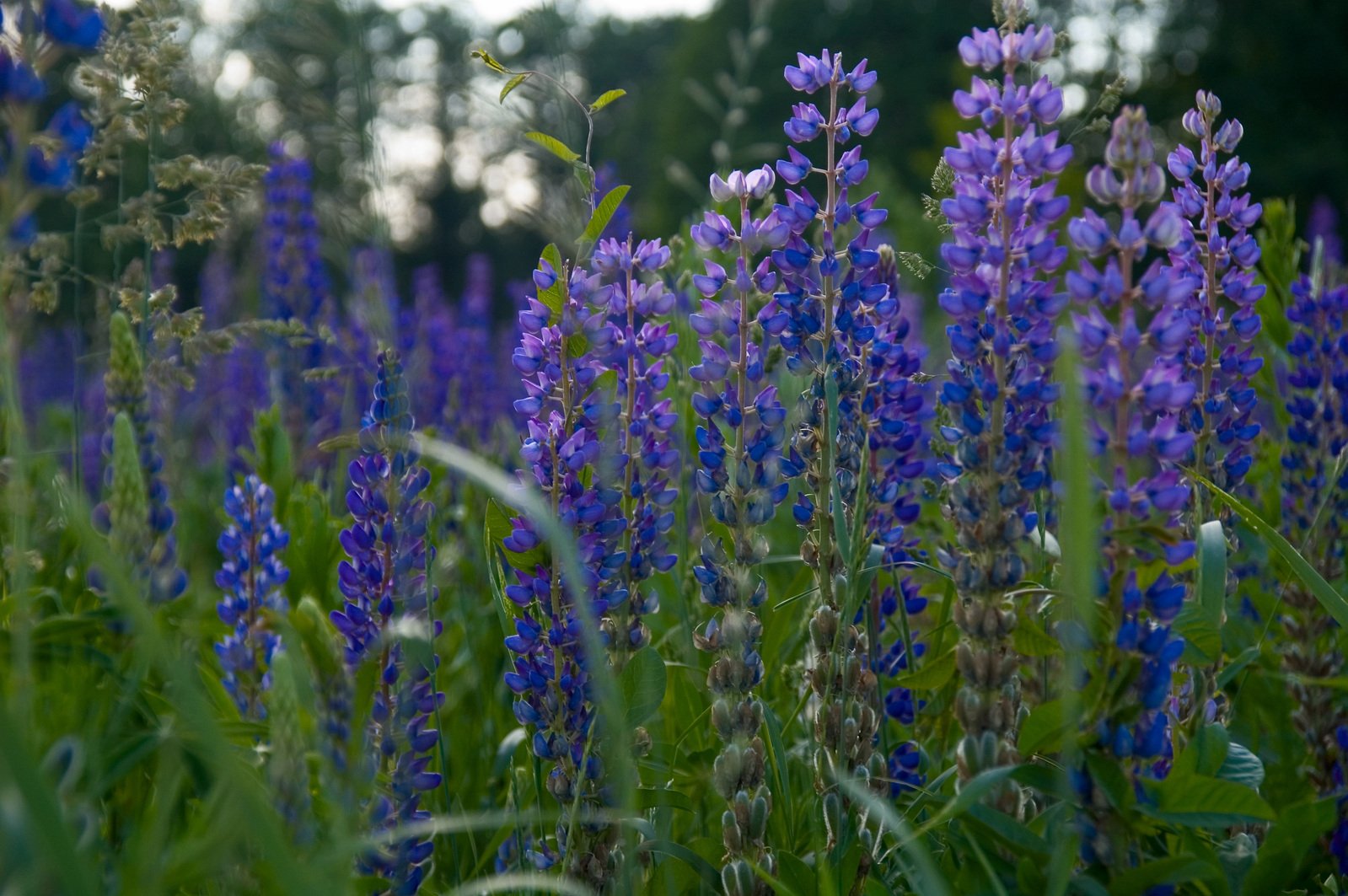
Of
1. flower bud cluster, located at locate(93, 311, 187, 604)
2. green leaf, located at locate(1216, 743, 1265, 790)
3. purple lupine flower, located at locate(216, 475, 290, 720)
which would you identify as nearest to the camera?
green leaf, located at locate(1216, 743, 1265, 790)

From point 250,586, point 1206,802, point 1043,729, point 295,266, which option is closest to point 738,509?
point 1043,729

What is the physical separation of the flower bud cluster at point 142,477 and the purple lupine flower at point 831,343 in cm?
94

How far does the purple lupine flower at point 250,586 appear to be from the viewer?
2062 mm

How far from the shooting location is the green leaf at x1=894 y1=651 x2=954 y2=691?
158 centimetres

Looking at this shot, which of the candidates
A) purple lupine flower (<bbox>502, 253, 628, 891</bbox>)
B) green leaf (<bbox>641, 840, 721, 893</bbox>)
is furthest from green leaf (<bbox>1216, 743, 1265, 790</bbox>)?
purple lupine flower (<bbox>502, 253, 628, 891</bbox>)

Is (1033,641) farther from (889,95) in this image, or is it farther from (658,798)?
(889,95)

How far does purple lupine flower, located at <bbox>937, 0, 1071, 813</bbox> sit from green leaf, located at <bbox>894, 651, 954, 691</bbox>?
0.09 meters

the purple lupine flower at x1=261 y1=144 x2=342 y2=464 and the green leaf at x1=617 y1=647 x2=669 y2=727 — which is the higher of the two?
the purple lupine flower at x1=261 y1=144 x2=342 y2=464

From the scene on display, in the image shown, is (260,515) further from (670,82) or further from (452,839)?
(670,82)

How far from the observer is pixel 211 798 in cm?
111

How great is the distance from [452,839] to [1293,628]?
1847 millimetres

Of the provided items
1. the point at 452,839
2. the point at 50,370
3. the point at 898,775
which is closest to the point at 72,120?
the point at 452,839

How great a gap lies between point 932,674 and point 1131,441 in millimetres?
495

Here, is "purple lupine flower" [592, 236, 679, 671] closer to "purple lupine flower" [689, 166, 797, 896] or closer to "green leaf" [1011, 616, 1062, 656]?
"purple lupine flower" [689, 166, 797, 896]
